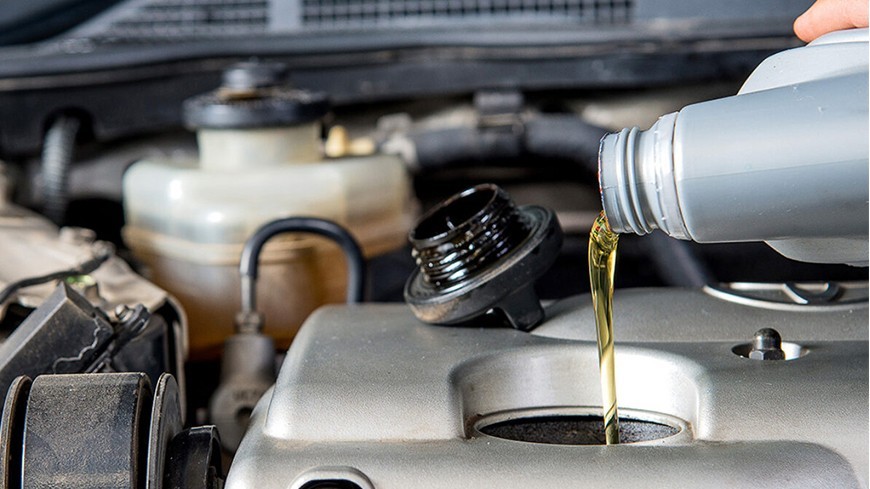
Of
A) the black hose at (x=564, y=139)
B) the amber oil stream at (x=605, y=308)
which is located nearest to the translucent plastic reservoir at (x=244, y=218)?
the black hose at (x=564, y=139)

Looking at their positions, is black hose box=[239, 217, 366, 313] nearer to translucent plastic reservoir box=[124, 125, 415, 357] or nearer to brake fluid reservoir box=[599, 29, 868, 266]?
translucent plastic reservoir box=[124, 125, 415, 357]

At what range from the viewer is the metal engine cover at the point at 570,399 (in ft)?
1.86

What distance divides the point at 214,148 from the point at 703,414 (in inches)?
26.2

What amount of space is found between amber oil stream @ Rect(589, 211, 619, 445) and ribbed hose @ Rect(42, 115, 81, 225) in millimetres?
766

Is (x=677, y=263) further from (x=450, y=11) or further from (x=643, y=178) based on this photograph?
(x=643, y=178)

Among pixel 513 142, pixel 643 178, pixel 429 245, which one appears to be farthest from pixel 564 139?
pixel 643 178

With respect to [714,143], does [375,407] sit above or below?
below

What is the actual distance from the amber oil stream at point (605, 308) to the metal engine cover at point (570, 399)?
0.03m

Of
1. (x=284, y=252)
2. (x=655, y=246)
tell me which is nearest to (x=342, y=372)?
(x=284, y=252)

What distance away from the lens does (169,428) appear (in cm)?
62

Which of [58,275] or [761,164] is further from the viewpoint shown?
[58,275]

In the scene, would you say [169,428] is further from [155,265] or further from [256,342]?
[155,265]

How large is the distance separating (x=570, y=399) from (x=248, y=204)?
19.0 inches

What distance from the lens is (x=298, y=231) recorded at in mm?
991
